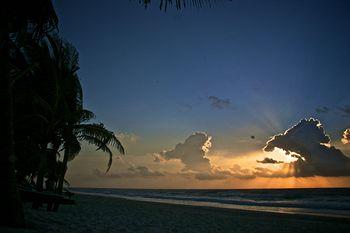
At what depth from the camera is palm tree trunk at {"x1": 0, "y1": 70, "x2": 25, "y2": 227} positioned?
5.17 metres

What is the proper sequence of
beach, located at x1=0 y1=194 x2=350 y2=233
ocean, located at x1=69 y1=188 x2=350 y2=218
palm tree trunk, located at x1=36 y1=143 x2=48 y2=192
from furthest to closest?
ocean, located at x1=69 y1=188 x2=350 y2=218 → palm tree trunk, located at x1=36 y1=143 x2=48 y2=192 → beach, located at x1=0 y1=194 x2=350 y2=233

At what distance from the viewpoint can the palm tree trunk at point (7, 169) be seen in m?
5.17

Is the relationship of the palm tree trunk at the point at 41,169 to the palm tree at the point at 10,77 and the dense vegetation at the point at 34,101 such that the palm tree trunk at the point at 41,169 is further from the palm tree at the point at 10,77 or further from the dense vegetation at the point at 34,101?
the palm tree at the point at 10,77

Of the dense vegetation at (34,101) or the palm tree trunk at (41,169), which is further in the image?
the palm tree trunk at (41,169)

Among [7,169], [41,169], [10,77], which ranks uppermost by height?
[10,77]

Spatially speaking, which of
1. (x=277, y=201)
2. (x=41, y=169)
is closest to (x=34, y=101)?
(x=41, y=169)

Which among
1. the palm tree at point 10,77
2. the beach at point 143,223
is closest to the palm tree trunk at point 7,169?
the palm tree at point 10,77

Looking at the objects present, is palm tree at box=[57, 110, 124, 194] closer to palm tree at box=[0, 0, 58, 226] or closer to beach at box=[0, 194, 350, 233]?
beach at box=[0, 194, 350, 233]

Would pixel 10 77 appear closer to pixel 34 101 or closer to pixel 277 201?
pixel 34 101

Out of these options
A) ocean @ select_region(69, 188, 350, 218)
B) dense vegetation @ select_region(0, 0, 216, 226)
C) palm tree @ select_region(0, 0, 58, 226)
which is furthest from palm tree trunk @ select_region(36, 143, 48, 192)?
ocean @ select_region(69, 188, 350, 218)

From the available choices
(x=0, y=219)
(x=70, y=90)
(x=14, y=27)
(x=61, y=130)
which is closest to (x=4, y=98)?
(x=14, y=27)

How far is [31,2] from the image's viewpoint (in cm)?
580

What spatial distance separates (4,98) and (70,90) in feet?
23.8

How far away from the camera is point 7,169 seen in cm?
528
